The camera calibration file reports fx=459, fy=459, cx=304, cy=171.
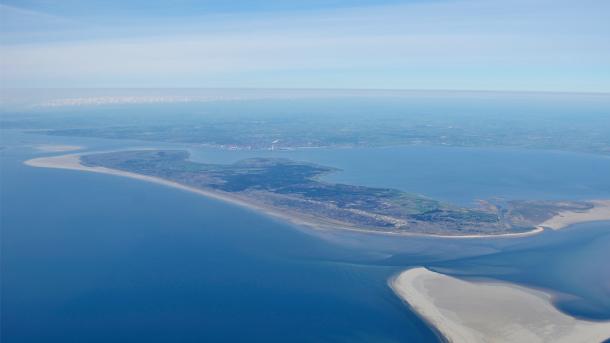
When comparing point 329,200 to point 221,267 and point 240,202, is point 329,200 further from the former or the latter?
point 221,267

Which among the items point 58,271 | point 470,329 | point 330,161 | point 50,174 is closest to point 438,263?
point 470,329

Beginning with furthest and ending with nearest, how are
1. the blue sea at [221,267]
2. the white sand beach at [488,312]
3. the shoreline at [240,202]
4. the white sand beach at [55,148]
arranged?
the white sand beach at [55,148], the shoreline at [240,202], the blue sea at [221,267], the white sand beach at [488,312]

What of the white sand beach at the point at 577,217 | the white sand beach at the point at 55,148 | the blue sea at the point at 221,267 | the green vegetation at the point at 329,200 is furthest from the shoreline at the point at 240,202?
the white sand beach at the point at 55,148

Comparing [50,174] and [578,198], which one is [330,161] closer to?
[578,198]

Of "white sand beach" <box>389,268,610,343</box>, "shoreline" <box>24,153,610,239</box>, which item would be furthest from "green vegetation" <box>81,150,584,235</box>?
"white sand beach" <box>389,268,610,343</box>

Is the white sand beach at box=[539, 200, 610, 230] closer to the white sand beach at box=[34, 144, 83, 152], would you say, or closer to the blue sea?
the blue sea

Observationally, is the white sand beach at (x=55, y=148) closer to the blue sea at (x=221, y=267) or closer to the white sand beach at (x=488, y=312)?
the blue sea at (x=221, y=267)

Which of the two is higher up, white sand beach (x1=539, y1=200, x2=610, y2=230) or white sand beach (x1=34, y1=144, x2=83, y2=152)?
white sand beach (x1=34, y1=144, x2=83, y2=152)
